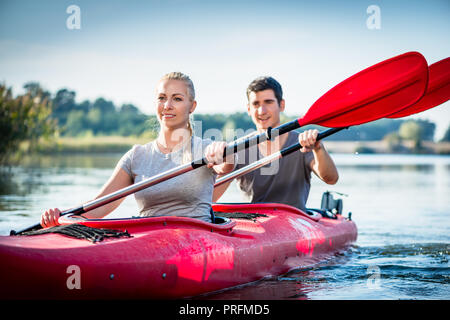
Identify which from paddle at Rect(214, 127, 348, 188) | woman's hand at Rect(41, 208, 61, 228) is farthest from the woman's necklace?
paddle at Rect(214, 127, 348, 188)

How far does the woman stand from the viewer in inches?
129

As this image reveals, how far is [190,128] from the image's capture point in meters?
3.39

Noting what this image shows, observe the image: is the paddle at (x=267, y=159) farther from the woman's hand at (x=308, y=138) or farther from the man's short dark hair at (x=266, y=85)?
the man's short dark hair at (x=266, y=85)

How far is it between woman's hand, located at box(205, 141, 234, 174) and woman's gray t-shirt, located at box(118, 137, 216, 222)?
10 cm

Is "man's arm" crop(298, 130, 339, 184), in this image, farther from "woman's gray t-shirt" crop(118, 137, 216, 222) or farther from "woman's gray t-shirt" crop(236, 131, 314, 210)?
"woman's gray t-shirt" crop(118, 137, 216, 222)

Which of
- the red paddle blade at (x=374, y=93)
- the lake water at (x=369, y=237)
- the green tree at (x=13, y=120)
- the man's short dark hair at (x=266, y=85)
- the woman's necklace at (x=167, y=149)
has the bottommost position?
the lake water at (x=369, y=237)

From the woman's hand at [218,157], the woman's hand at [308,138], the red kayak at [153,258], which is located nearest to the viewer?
the red kayak at [153,258]

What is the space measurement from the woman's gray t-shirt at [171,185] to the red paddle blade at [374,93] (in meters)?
0.91

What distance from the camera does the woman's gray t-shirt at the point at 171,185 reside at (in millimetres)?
3277

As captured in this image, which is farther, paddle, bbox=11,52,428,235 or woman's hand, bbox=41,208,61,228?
A: paddle, bbox=11,52,428,235

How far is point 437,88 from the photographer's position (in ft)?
14.6

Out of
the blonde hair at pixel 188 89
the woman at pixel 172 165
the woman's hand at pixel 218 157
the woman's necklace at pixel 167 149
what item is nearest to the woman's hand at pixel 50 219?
the woman at pixel 172 165
